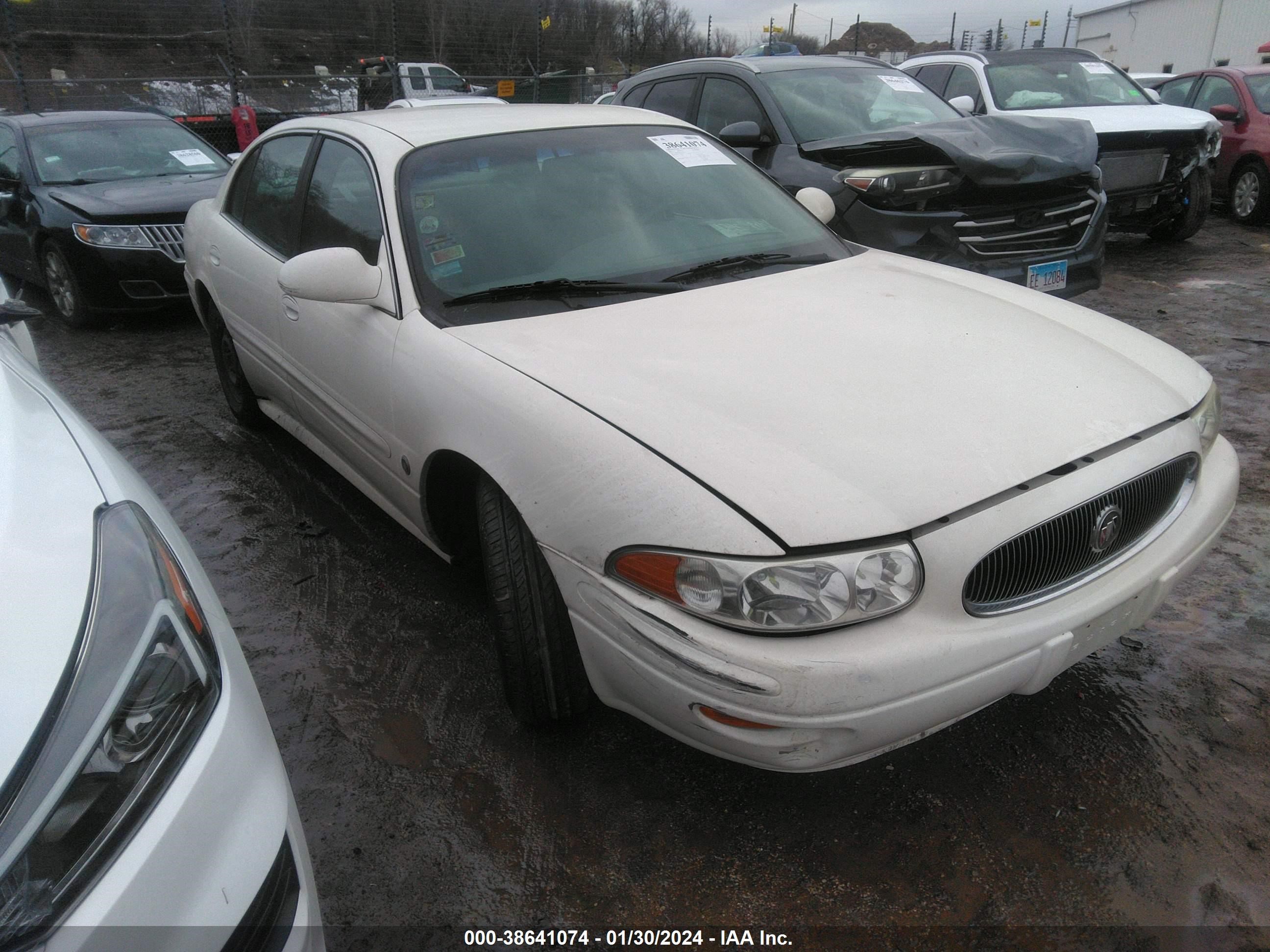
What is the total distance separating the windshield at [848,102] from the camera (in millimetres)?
Answer: 5566

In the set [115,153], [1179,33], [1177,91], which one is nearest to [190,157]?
[115,153]

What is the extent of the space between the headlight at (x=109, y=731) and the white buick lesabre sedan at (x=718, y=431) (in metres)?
0.78

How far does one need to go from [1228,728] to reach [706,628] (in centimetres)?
150

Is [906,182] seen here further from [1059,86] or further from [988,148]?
[1059,86]

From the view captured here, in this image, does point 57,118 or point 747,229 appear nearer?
point 747,229

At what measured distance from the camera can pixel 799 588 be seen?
1.66 meters

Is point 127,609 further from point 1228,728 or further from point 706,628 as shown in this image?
point 1228,728

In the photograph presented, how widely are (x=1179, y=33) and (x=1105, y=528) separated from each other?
33.8 meters

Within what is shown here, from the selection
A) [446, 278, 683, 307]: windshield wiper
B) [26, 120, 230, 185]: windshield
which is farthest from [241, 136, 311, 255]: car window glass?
[26, 120, 230, 185]: windshield

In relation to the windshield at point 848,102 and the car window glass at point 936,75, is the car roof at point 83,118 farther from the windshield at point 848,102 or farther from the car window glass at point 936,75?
the car window glass at point 936,75

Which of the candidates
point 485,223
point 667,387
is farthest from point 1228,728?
point 485,223

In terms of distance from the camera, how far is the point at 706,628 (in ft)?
5.56

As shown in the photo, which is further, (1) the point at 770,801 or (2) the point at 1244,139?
(2) the point at 1244,139

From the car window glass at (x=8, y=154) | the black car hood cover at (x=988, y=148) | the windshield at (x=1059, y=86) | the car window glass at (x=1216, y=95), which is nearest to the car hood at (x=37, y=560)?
the black car hood cover at (x=988, y=148)
